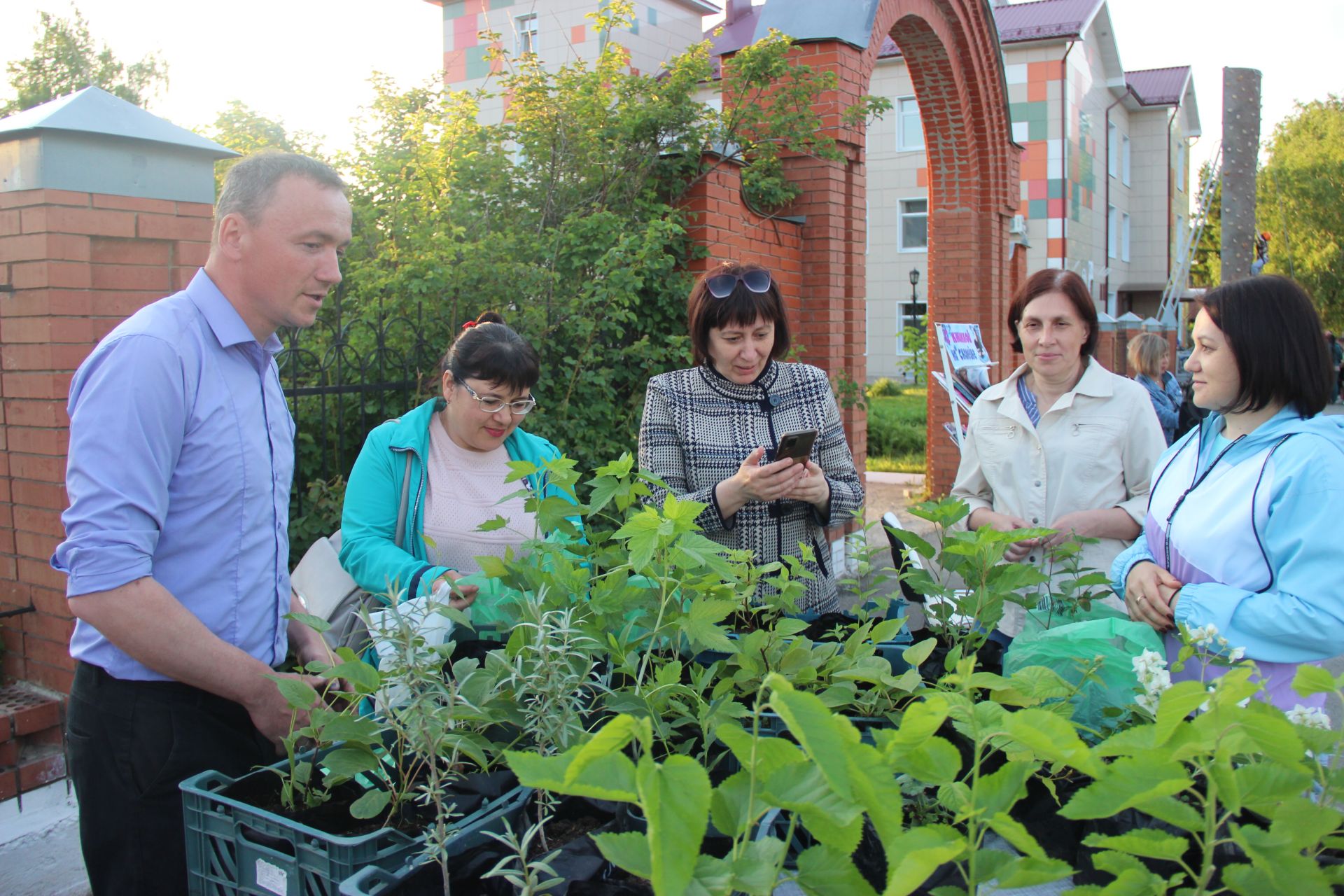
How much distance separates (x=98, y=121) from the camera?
123 inches

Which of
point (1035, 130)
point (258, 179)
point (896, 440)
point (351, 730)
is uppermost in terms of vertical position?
point (1035, 130)

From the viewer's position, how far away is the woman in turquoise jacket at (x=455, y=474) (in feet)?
8.34

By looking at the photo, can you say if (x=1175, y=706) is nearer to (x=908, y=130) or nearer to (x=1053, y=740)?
(x=1053, y=740)

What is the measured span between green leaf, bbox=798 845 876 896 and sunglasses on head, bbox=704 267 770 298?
7.45 feet

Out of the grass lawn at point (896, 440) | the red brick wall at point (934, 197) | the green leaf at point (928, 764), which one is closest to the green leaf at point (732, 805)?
the green leaf at point (928, 764)

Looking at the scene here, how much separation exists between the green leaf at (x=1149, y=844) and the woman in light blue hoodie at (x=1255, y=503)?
1141mm

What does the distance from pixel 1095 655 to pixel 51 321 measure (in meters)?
3.16

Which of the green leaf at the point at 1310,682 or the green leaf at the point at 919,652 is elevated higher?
the green leaf at the point at 1310,682

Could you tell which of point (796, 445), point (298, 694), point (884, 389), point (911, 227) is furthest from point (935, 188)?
point (911, 227)

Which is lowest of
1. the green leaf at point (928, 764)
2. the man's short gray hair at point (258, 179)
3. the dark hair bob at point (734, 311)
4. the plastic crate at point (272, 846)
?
the plastic crate at point (272, 846)

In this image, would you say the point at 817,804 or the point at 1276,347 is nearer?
the point at 817,804

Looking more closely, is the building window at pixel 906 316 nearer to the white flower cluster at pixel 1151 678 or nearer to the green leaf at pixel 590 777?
the white flower cluster at pixel 1151 678

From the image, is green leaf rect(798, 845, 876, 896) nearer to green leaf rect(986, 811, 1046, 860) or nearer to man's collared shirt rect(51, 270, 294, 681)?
green leaf rect(986, 811, 1046, 860)

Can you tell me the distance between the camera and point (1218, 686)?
84cm
